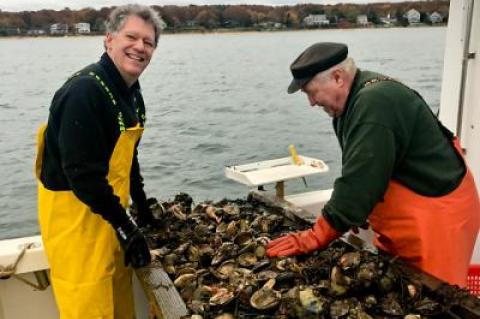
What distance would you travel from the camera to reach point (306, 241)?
2912mm

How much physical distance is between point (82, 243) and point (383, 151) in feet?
5.82

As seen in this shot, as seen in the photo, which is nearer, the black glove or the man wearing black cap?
the man wearing black cap

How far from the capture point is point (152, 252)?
319 centimetres

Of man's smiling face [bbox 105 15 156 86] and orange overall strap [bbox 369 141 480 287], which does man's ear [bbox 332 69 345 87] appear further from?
man's smiling face [bbox 105 15 156 86]

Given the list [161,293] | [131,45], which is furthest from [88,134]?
[161,293]

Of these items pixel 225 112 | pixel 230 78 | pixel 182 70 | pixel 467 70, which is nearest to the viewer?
pixel 467 70

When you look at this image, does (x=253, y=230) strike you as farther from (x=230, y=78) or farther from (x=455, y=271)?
(x=230, y=78)

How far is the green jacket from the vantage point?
254cm

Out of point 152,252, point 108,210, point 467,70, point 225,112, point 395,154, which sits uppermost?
point 467,70

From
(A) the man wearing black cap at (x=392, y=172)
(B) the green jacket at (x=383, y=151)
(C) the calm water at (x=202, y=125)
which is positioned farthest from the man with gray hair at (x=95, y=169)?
(C) the calm water at (x=202, y=125)

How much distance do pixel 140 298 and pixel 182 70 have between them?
99.5 feet

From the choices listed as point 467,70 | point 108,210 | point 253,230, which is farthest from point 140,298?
point 467,70

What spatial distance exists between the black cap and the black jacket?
1.02 metres

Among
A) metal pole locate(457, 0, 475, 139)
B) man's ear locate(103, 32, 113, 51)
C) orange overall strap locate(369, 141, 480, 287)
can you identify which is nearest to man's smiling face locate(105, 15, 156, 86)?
→ man's ear locate(103, 32, 113, 51)
